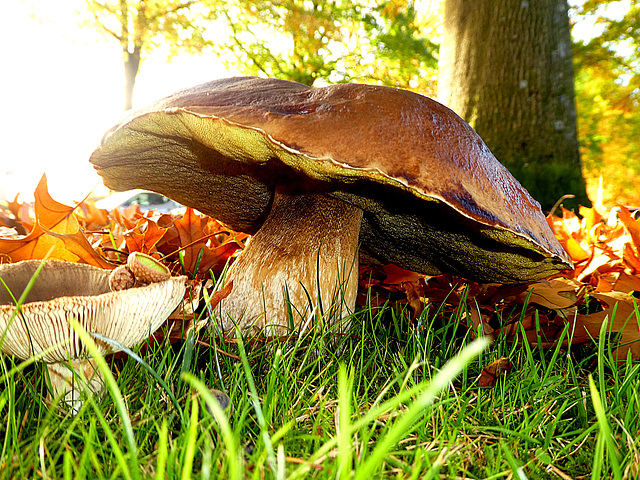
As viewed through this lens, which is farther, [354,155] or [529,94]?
[529,94]

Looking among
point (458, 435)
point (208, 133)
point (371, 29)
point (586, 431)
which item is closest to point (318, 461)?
point (458, 435)

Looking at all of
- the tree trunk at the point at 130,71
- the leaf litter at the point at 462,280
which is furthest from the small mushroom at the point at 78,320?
the tree trunk at the point at 130,71

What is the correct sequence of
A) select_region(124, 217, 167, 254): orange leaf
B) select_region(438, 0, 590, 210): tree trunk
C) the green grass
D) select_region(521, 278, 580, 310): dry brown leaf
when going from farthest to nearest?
select_region(438, 0, 590, 210): tree trunk, select_region(124, 217, 167, 254): orange leaf, select_region(521, 278, 580, 310): dry brown leaf, the green grass

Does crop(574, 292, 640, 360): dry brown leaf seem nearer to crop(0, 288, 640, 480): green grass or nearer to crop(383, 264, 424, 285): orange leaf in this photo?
crop(0, 288, 640, 480): green grass

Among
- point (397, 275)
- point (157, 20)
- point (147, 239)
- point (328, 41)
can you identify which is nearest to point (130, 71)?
point (157, 20)

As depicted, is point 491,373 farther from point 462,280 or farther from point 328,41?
point 328,41

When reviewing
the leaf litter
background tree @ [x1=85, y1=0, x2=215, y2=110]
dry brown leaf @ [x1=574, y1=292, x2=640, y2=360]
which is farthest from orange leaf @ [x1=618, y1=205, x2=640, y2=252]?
background tree @ [x1=85, y1=0, x2=215, y2=110]

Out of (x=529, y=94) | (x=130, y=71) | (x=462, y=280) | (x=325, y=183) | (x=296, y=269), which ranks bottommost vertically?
(x=462, y=280)

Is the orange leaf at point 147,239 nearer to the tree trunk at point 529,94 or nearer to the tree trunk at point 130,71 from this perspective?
the tree trunk at point 529,94
